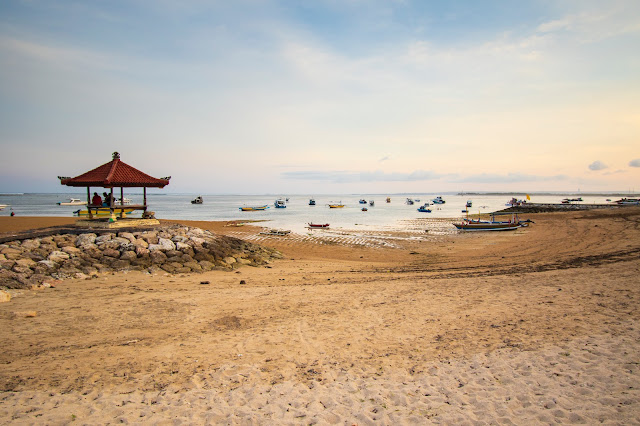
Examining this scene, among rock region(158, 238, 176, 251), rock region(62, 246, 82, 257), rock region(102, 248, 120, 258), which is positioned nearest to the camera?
rock region(62, 246, 82, 257)

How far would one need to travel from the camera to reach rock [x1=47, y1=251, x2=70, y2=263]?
1339 cm

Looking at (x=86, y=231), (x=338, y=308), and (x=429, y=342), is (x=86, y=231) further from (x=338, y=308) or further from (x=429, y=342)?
(x=429, y=342)

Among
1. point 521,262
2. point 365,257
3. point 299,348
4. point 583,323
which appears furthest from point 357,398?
point 365,257

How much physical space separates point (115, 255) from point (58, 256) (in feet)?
6.42

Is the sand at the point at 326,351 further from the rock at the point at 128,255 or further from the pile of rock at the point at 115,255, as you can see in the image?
the rock at the point at 128,255

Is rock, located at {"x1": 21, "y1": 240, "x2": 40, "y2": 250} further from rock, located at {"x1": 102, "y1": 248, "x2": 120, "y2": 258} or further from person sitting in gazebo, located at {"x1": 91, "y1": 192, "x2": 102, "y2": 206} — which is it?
person sitting in gazebo, located at {"x1": 91, "y1": 192, "x2": 102, "y2": 206}

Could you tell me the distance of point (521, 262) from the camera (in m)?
17.5

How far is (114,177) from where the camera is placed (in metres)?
17.0

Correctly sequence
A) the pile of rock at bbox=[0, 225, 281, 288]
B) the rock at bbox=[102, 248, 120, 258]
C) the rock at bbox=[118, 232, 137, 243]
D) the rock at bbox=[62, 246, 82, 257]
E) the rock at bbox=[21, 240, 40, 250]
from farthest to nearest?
the rock at bbox=[118, 232, 137, 243]
the rock at bbox=[102, 248, 120, 258]
the rock at bbox=[62, 246, 82, 257]
the rock at bbox=[21, 240, 40, 250]
the pile of rock at bbox=[0, 225, 281, 288]

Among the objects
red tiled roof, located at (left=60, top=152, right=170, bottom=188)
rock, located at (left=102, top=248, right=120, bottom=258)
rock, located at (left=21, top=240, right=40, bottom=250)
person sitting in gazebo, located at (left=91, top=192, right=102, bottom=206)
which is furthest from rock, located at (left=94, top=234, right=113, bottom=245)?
person sitting in gazebo, located at (left=91, top=192, right=102, bottom=206)

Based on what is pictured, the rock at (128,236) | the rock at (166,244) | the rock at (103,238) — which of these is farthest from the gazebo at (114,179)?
the rock at (166,244)

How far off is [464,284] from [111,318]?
1141cm

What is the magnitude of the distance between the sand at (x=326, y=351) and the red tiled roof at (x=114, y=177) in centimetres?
579

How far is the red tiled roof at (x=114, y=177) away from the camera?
16.8 m
